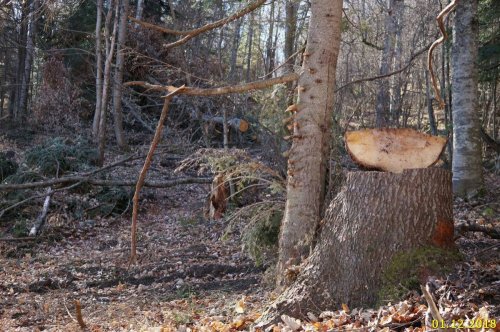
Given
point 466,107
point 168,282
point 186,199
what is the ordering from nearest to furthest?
point 168,282, point 466,107, point 186,199

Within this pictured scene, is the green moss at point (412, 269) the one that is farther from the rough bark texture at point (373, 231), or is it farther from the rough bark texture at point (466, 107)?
the rough bark texture at point (466, 107)

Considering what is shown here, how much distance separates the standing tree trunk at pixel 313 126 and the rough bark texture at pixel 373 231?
0.61m

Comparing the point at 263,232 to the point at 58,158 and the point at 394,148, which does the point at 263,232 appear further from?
the point at 58,158

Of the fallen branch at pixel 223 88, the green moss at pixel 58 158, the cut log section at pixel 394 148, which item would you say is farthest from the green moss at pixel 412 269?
the green moss at pixel 58 158

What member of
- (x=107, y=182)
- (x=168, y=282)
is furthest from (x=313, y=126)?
Result: (x=107, y=182)

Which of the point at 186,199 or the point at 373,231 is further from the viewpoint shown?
the point at 186,199

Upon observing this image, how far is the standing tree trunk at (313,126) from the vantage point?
5047 mm

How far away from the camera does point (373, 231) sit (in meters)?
4.24

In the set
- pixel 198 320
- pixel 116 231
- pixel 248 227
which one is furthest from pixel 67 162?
pixel 198 320

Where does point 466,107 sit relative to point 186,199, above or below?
above

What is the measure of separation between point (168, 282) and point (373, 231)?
3939 mm

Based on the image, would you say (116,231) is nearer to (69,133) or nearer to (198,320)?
(198,320)

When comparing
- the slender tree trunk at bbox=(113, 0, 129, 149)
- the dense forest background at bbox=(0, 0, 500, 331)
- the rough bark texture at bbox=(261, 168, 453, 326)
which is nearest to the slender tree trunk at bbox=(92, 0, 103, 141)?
the dense forest background at bbox=(0, 0, 500, 331)

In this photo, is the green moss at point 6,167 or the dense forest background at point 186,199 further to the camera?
the green moss at point 6,167
